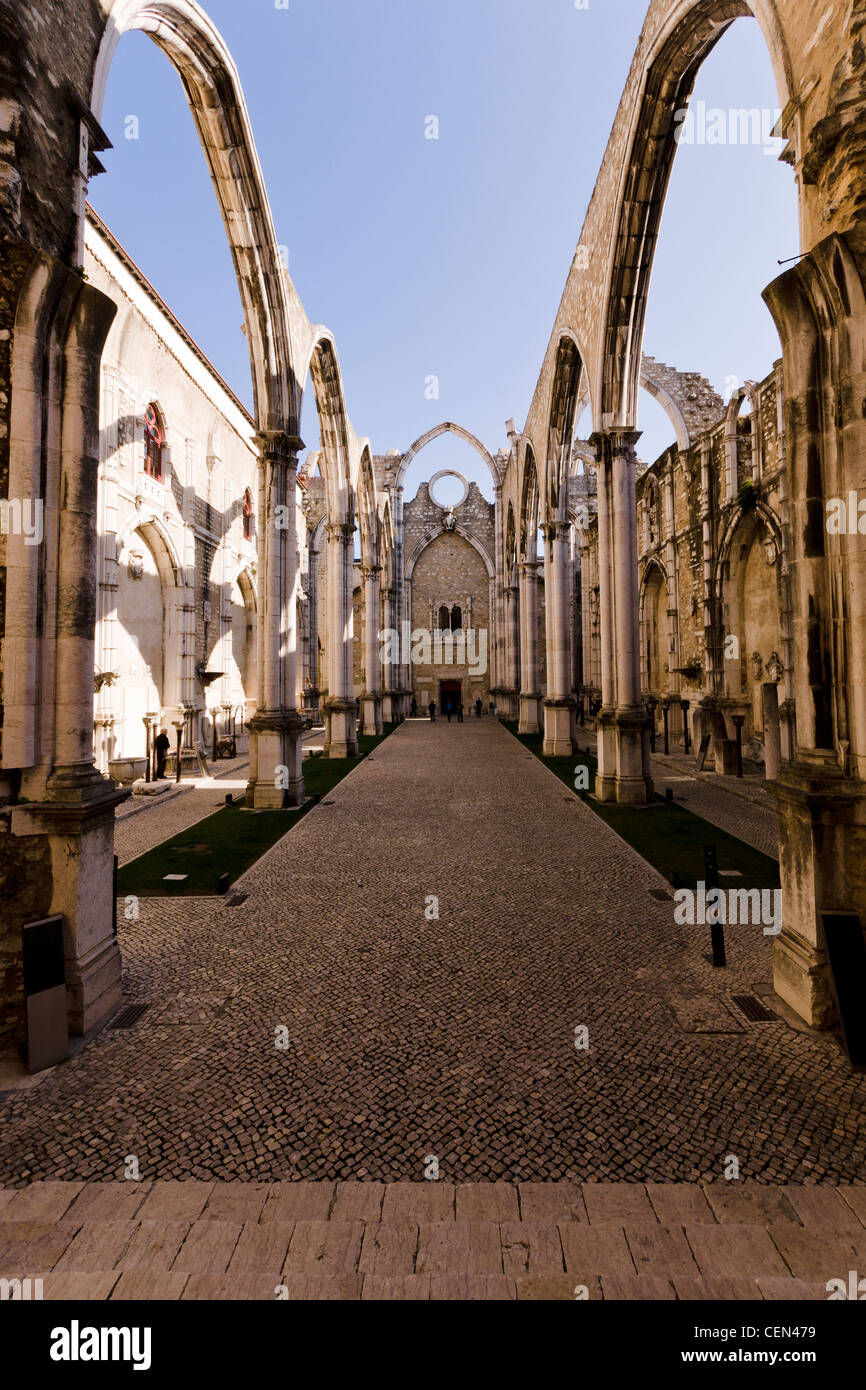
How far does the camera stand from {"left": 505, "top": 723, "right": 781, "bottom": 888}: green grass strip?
20.2 feet

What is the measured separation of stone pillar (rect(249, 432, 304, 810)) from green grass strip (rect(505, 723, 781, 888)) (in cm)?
517

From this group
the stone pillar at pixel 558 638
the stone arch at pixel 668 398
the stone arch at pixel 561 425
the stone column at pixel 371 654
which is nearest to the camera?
the stone arch at pixel 561 425

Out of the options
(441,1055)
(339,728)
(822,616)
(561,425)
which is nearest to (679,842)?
(822,616)

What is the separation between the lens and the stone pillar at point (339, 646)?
1627cm

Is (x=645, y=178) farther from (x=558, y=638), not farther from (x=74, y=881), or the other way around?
(x=74, y=881)

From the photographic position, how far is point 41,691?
359cm

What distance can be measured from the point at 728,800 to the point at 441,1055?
8.36 metres

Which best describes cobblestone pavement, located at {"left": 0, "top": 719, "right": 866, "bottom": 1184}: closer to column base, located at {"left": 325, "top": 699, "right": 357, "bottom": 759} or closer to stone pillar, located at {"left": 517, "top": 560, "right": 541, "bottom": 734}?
column base, located at {"left": 325, "top": 699, "right": 357, "bottom": 759}

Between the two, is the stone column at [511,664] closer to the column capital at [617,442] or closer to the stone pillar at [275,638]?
the column capital at [617,442]

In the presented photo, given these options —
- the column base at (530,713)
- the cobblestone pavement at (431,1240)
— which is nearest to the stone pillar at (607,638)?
the cobblestone pavement at (431,1240)

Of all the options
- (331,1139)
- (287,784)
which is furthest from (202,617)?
(331,1139)

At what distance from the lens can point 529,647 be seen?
2177 cm

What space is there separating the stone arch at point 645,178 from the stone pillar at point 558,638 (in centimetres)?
511

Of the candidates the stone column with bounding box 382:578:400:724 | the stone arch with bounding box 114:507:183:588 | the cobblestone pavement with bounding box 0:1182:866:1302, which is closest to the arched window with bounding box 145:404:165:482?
the stone arch with bounding box 114:507:183:588
